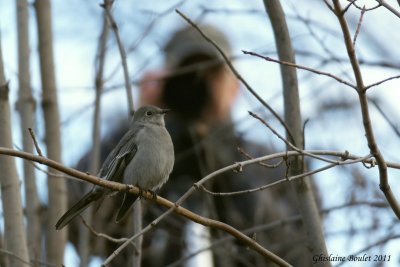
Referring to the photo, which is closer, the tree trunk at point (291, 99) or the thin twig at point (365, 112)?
the thin twig at point (365, 112)

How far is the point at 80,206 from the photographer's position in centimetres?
484

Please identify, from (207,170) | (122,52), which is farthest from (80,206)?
(207,170)

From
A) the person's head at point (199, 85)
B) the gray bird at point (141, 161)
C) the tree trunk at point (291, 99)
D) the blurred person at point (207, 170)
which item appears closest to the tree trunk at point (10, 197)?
the gray bird at point (141, 161)

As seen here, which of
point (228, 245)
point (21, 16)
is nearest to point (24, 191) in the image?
point (21, 16)

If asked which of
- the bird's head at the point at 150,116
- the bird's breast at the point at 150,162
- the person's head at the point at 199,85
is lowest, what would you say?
the bird's breast at the point at 150,162

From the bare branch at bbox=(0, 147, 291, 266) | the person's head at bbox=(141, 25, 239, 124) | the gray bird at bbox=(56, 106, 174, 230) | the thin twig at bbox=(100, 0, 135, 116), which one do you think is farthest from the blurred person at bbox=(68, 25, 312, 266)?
the bare branch at bbox=(0, 147, 291, 266)

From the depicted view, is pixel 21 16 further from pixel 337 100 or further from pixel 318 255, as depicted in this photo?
pixel 337 100

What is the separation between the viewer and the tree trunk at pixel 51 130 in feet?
16.6

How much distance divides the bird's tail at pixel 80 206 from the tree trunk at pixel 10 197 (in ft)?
1.06

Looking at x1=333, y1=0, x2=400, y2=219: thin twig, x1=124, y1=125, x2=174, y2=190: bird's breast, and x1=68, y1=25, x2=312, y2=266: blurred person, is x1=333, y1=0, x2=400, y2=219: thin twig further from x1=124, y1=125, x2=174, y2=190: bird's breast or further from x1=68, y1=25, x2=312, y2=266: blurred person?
x1=68, y1=25, x2=312, y2=266: blurred person

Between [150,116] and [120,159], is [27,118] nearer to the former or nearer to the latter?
Answer: [120,159]

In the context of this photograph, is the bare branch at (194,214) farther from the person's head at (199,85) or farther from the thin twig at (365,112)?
the person's head at (199,85)

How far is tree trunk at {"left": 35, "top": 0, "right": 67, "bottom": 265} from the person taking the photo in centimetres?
507

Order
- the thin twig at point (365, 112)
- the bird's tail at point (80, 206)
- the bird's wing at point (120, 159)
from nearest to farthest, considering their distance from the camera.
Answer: the thin twig at point (365, 112)
the bird's tail at point (80, 206)
the bird's wing at point (120, 159)
